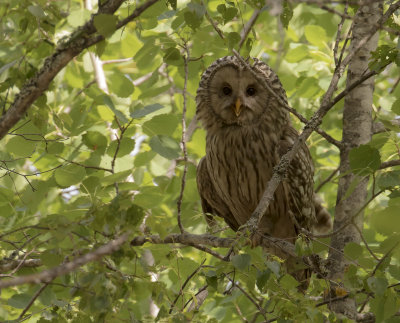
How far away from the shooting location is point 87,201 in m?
3.46

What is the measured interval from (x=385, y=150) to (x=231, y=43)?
1.21 m

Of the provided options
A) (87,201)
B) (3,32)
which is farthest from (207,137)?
(3,32)

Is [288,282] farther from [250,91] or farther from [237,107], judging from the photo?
[250,91]

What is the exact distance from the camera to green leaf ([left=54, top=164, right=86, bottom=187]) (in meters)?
3.83

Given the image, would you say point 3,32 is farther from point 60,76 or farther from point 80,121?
point 60,76

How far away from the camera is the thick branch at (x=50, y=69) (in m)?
2.44

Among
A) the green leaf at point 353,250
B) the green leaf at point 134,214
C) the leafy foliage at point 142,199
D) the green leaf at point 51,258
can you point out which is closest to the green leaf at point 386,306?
the leafy foliage at point 142,199

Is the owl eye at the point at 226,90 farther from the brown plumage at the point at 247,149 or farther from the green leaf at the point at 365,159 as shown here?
the green leaf at the point at 365,159

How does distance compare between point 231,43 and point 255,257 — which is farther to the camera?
point 231,43

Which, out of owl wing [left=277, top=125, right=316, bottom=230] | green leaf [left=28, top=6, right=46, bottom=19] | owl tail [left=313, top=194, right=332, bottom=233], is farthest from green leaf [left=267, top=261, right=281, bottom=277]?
owl tail [left=313, top=194, right=332, bottom=233]

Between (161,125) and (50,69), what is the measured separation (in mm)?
1495

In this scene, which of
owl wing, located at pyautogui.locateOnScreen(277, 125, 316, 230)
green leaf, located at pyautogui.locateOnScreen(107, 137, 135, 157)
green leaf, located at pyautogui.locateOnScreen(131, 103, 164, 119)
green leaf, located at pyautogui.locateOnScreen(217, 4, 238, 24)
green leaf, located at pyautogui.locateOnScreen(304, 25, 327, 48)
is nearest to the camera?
green leaf, located at pyautogui.locateOnScreen(217, 4, 238, 24)

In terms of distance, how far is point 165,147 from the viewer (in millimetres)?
3494

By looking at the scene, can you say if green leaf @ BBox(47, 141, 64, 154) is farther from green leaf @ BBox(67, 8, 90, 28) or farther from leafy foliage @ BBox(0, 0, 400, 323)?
green leaf @ BBox(67, 8, 90, 28)
